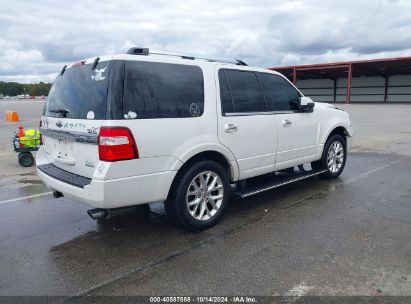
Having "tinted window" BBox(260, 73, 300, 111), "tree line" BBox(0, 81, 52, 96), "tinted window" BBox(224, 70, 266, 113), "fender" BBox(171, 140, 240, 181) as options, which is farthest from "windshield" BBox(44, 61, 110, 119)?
"tree line" BBox(0, 81, 52, 96)

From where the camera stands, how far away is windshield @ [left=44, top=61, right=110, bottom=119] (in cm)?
366

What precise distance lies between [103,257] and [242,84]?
8.84 feet

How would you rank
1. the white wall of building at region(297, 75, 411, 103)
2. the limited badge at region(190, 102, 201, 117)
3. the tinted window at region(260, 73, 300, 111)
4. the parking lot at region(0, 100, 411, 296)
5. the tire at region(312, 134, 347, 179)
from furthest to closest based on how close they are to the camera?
the white wall of building at region(297, 75, 411, 103) → the tire at region(312, 134, 347, 179) → the tinted window at region(260, 73, 300, 111) → the limited badge at region(190, 102, 201, 117) → the parking lot at region(0, 100, 411, 296)

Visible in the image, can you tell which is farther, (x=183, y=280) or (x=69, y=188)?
(x=69, y=188)

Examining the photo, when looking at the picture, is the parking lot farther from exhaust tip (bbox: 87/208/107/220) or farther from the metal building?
the metal building

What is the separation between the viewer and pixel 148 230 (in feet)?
14.5

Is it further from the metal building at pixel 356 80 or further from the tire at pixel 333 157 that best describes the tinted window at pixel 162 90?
the metal building at pixel 356 80

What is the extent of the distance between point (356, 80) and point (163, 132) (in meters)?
52.2

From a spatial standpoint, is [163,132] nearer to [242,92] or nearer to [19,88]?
[242,92]

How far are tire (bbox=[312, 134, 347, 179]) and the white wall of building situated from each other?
4537 centimetres

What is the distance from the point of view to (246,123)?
184 inches

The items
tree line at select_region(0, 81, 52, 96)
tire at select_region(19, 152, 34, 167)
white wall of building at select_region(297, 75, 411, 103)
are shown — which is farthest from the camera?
tree line at select_region(0, 81, 52, 96)

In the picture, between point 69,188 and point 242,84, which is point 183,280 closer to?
point 69,188

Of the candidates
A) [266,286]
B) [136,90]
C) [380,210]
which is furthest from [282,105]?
[266,286]
